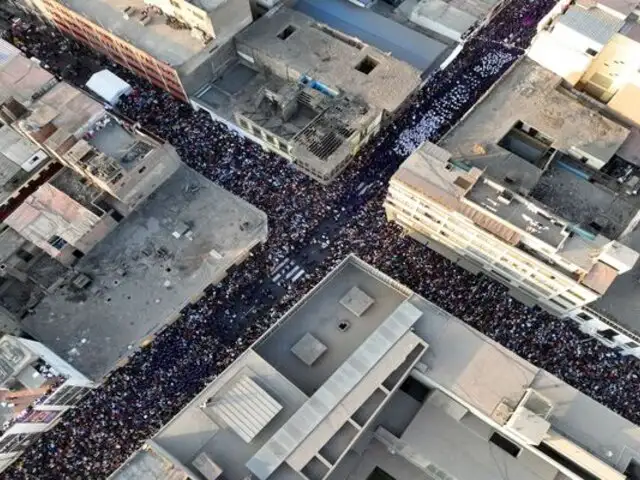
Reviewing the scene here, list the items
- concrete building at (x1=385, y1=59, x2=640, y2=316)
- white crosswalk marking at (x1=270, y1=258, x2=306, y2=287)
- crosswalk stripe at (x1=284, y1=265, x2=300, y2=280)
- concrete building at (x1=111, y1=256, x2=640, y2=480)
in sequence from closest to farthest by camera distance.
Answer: concrete building at (x1=111, y1=256, x2=640, y2=480) < concrete building at (x1=385, y1=59, x2=640, y2=316) < white crosswalk marking at (x1=270, y1=258, x2=306, y2=287) < crosswalk stripe at (x1=284, y1=265, x2=300, y2=280)

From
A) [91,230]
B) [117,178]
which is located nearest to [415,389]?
[117,178]

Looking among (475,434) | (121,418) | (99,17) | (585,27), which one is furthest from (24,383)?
(585,27)

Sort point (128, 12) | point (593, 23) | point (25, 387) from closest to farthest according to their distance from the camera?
point (25, 387)
point (593, 23)
point (128, 12)

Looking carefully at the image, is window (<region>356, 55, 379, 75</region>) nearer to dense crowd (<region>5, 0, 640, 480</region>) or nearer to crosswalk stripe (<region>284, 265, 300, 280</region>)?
dense crowd (<region>5, 0, 640, 480</region>)

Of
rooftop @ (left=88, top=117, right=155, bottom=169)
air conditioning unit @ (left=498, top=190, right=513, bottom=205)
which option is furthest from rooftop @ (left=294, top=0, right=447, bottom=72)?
rooftop @ (left=88, top=117, right=155, bottom=169)

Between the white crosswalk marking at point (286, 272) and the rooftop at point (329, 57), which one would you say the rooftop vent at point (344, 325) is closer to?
the white crosswalk marking at point (286, 272)

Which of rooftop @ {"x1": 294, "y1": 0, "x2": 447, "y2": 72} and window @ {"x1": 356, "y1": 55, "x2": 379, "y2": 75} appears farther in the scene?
rooftop @ {"x1": 294, "y1": 0, "x2": 447, "y2": 72}

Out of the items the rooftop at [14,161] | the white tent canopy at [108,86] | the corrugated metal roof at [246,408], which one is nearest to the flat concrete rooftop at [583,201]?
the corrugated metal roof at [246,408]

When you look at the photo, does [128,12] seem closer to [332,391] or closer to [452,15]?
[452,15]
